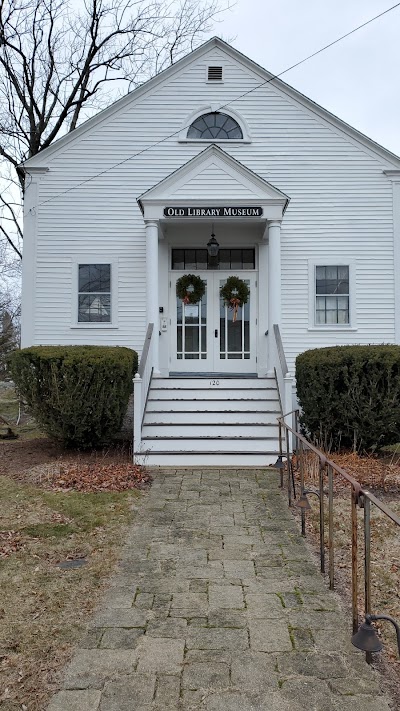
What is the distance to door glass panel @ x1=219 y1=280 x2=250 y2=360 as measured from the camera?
446 inches

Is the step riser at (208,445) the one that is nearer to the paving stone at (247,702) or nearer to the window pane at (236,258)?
the window pane at (236,258)

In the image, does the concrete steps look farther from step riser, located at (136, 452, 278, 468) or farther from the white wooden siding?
the white wooden siding

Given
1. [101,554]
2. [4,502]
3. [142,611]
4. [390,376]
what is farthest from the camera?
[390,376]

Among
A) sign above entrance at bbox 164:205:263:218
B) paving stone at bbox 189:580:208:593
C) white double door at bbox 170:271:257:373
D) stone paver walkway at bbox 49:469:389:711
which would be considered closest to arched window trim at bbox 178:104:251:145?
sign above entrance at bbox 164:205:263:218

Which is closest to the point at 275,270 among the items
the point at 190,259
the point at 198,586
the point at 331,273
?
the point at 331,273

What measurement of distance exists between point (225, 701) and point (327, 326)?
9235 mm

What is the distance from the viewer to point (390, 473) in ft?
24.0

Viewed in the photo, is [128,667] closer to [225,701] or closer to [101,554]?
[225,701]

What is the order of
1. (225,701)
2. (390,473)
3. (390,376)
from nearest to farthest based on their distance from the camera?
(225,701)
(390,473)
(390,376)

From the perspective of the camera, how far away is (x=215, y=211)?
1005 cm

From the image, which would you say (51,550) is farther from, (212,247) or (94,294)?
(94,294)

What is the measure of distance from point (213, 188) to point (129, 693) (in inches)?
356

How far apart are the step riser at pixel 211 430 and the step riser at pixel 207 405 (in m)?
0.49

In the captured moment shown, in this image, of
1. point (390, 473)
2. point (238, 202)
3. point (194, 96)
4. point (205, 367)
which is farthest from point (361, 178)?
point (390, 473)
